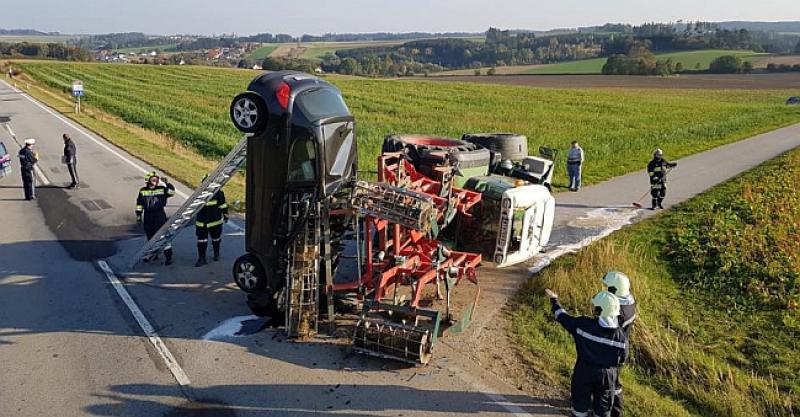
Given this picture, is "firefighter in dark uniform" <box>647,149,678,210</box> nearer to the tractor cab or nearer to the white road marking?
the tractor cab

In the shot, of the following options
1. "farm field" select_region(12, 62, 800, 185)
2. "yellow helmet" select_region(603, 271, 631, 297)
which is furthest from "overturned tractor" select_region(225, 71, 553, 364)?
"farm field" select_region(12, 62, 800, 185)

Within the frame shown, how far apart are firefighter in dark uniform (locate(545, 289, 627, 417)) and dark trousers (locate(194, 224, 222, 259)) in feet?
20.3

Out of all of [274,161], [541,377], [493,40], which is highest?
[493,40]

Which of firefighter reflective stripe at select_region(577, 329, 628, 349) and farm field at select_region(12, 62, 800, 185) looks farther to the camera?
farm field at select_region(12, 62, 800, 185)

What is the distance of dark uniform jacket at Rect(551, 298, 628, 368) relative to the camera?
5.82 metres

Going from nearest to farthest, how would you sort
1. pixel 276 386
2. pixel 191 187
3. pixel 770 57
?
pixel 276 386
pixel 191 187
pixel 770 57

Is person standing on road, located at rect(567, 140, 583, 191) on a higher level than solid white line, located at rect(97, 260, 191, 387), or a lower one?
higher

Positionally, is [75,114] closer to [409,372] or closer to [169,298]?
[169,298]

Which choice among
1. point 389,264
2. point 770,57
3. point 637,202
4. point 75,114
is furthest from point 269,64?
point 389,264

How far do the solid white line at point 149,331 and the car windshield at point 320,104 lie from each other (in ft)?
10.6

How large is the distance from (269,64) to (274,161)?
313 feet

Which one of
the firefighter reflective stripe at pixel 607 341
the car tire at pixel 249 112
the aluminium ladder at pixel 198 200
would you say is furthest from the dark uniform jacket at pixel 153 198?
the firefighter reflective stripe at pixel 607 341

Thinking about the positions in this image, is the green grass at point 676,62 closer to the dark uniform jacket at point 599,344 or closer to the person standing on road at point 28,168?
the person standing on road at point 28,168

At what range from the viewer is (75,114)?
106ft
